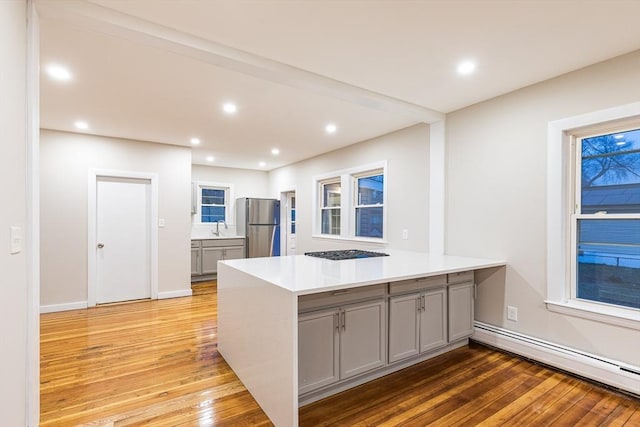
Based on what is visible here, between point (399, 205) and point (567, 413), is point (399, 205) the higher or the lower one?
the higher one

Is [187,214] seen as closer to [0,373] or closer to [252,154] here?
[252,154]

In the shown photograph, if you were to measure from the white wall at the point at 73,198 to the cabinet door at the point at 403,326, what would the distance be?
154 inches

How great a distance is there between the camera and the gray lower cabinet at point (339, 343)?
2031 mm

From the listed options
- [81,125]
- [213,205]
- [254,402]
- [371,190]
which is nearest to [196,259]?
[213,205]

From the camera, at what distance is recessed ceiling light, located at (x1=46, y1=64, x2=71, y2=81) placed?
2.53 metres

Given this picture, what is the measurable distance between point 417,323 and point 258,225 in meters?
4.77

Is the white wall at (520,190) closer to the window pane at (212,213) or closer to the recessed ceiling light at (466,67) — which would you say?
the recessed ceiling light at (466,67)

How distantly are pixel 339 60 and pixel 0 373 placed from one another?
8.55 ft

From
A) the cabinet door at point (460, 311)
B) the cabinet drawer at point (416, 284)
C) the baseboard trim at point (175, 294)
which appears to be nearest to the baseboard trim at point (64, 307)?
the baseboard trim at point (175, 294)

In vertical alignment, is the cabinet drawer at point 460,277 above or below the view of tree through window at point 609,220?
below

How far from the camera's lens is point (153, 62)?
2445 millimetres

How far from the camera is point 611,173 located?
98.6 inches

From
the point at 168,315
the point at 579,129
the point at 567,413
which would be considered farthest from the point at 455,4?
the point at 168,315

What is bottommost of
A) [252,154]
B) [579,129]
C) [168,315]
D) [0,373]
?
[168,315]
